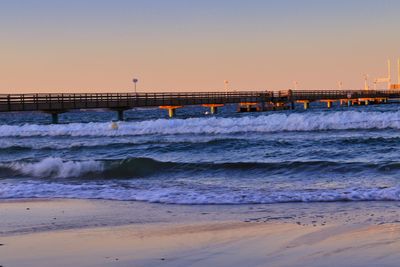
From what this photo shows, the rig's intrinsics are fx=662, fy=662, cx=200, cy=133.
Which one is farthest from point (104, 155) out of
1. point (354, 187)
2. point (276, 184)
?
point (354, 187)

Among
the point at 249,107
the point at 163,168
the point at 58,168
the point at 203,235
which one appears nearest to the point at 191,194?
the point at 203,235

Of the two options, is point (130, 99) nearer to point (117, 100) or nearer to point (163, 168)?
point (117, 100)

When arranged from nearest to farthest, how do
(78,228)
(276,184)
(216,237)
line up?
1. (216,237)
2. (78,228)
3. (276,184)

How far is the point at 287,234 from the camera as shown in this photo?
733 centimetres

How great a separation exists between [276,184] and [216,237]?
5754 mm

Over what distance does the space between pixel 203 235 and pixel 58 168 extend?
35.9 ft

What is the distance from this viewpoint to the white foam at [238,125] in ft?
108

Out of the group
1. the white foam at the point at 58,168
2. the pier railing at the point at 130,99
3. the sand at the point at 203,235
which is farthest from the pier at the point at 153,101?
the sand at the point at 203,235

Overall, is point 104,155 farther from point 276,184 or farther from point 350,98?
point 350,98

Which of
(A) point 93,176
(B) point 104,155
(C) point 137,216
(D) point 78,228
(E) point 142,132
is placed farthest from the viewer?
(E) point 142,132

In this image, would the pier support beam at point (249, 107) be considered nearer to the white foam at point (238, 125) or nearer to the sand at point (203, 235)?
the white foam at point (238, 125)

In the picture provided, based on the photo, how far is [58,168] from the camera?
696 inches

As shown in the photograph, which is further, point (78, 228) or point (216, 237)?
point (78, 228)

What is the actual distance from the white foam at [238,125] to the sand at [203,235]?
893 inches
